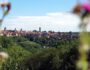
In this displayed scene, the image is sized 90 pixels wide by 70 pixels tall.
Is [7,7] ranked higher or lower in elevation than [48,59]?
higher

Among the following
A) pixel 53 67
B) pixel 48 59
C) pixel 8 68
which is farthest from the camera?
pixel 8 68

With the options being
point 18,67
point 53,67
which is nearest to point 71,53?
point 53,67

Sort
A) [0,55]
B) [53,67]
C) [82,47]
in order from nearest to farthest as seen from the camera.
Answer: [82,47] < [0,55] < [53,67]

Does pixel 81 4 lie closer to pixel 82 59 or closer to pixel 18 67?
pixel 82 59

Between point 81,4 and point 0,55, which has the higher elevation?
point 81,4

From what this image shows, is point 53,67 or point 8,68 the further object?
point 8,68

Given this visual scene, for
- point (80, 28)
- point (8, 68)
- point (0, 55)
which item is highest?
point (80, 28)

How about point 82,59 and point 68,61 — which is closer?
point 82,59

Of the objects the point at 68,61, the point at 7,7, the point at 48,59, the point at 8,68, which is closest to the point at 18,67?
the point at 8,68

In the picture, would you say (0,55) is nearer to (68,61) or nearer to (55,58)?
(68,61)
